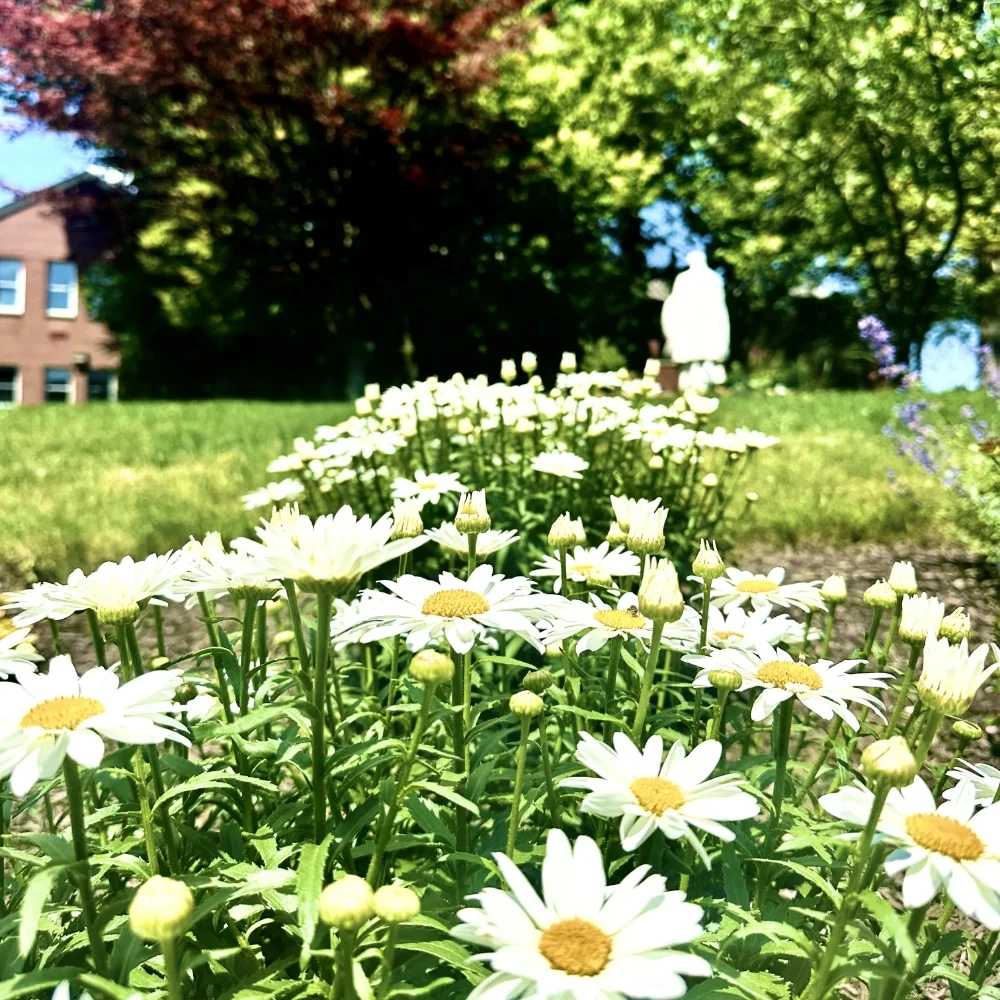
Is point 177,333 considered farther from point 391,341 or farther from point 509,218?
point 509,218

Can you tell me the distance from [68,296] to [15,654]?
23.6 metres

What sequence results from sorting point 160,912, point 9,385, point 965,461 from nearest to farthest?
point 160,912 < point 965,461 < point 9,385

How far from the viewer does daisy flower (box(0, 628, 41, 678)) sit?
1.11m

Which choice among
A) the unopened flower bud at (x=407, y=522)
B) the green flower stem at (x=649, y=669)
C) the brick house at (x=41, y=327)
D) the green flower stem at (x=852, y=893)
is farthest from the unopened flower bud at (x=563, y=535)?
the brick house at (x=41, y=327)

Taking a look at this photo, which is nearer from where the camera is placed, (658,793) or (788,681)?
(658,793)

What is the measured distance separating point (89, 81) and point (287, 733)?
44.2 feet

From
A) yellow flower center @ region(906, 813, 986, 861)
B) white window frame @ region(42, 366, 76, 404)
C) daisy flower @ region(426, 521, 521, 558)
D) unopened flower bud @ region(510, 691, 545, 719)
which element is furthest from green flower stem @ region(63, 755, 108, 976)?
white window frame @ region(42, 366, 76, 404)

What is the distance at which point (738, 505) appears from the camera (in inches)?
197

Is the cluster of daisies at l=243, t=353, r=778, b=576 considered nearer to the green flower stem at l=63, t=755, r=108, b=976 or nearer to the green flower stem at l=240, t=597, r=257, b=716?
the green flower stem at l=240, t=597, r=257, b=716

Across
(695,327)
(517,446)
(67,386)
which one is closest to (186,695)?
(517,446)

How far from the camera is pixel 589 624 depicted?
1.20 metres

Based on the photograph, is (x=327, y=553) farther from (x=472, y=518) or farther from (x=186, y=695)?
(x=186, y=695)

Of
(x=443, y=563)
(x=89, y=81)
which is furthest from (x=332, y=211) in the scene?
(x=443, y=563)

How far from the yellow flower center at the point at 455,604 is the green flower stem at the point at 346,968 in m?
0.41
